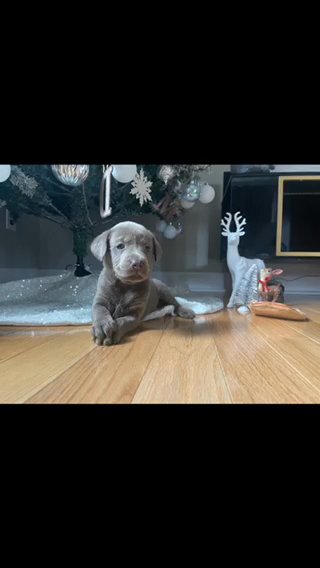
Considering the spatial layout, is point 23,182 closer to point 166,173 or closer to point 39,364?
point 166,173

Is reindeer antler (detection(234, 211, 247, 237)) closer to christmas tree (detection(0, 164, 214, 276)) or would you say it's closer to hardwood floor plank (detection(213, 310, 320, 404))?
christmas tree (detection(0, 164, 214, 276))

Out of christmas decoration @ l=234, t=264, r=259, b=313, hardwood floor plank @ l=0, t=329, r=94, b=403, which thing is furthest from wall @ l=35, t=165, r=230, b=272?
hardwood floor plank @ l=0, t=329, r=94, b=403

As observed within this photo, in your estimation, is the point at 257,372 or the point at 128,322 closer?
the point at 257,372

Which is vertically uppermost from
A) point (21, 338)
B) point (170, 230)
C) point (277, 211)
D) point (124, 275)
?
point (277, 211)

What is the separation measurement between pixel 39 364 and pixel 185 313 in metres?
0.80

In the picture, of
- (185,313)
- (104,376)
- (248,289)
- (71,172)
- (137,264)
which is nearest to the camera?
(104,376)

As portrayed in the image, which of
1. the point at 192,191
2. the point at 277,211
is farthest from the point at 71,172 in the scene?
the point at 277,211

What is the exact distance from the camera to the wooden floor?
59 centimetres

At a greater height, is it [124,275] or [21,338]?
[124,275]

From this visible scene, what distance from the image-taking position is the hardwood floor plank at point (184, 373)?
1.90 feet

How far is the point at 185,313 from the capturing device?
4.93 feet

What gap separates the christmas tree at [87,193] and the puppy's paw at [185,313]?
20.1 inches
